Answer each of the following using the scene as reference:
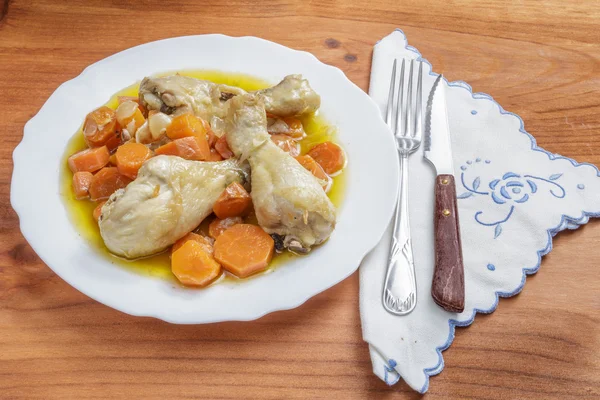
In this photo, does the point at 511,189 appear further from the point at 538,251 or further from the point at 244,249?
the point at 244,249

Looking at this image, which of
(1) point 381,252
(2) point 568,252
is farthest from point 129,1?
(2) point 568,252

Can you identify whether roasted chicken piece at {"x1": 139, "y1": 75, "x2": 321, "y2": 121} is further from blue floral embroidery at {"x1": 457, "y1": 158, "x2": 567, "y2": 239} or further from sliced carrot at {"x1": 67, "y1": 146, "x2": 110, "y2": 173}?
blue floral embroidery at {"x1": 457, "y1": 158, "x2": 567, "y2": 239}

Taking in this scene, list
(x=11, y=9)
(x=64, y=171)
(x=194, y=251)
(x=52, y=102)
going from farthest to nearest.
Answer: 1. (x=11, y=9)
2. (x=52, y=102)
3. (x=64, y=171)
4. (x=194, y=251)

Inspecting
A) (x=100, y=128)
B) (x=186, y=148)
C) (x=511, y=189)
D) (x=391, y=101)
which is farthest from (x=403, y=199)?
(x=100, y=128)

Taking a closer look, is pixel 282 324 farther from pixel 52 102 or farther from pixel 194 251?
pixel 52 102

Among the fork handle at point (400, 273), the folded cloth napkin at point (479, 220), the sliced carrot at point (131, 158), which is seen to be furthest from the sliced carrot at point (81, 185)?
the fork handle at point (400, 273)

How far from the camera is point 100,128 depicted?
2623mm

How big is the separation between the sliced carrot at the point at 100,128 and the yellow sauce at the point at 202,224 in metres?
0.07

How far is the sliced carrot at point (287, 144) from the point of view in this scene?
2.70 m

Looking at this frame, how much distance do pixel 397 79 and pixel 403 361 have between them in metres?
1.59

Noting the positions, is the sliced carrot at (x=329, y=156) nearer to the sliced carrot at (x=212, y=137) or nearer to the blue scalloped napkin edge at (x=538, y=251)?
the sliced carrot at (x=212, y=137)

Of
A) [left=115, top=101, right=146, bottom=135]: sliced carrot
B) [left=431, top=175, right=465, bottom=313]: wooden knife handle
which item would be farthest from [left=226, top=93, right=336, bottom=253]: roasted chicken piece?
[left=115, top=101, right=146, bottom=135]: sliced carrot

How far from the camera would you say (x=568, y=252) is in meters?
2.43

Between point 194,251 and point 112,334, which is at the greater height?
point 194,251
